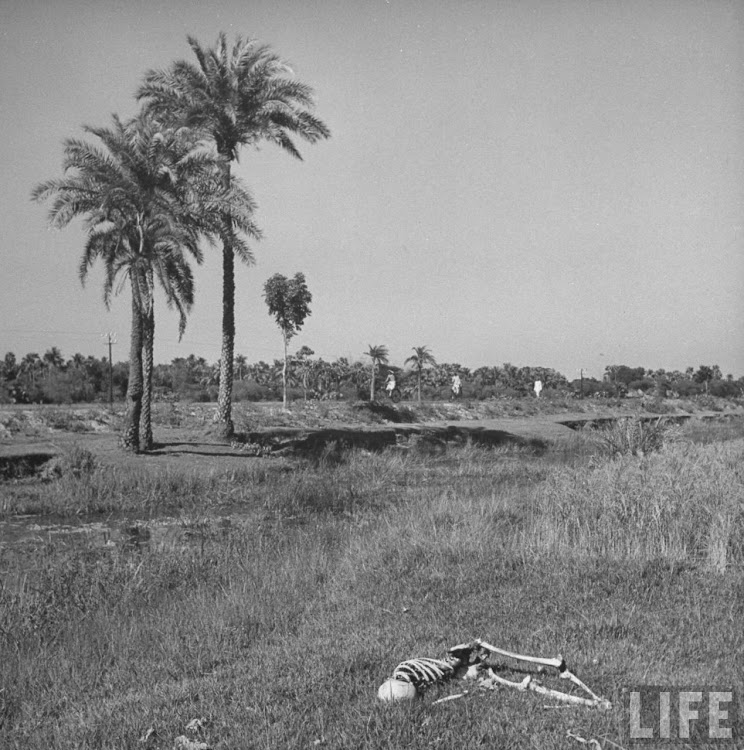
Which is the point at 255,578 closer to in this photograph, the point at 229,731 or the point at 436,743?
the point at 229,731

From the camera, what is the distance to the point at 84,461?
17.9m

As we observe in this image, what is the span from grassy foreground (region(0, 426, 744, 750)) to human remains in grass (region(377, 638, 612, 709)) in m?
0.08

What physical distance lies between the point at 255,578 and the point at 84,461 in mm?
10764

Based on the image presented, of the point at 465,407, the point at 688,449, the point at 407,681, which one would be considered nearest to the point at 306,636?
the point at 407,681

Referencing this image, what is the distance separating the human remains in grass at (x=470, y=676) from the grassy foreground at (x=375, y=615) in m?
0.08

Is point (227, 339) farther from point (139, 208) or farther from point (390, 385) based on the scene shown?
point (390, 385)

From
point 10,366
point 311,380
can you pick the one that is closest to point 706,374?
point 311,380

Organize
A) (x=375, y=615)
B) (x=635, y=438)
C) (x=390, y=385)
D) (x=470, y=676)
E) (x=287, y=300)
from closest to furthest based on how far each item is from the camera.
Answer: (x=470, y=676), (x=375, y=615), (x=635, y=438), (x=287, y=300), (x=390, y=385)

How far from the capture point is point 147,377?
2238cm

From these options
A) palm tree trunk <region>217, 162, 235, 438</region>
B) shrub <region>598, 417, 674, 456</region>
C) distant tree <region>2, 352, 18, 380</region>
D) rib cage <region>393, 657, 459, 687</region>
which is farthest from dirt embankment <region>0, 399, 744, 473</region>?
distant tree <region>2, 352, 18, 380</region>

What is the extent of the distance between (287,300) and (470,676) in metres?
34.9

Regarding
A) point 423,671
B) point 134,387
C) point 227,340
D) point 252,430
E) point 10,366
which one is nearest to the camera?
point 423,671

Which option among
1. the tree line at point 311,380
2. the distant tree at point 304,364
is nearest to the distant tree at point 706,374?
the tree line at point 311,380

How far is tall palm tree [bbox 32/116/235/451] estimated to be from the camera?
20188 mm
